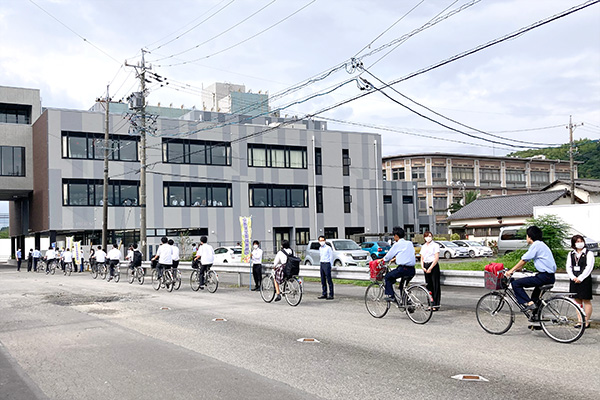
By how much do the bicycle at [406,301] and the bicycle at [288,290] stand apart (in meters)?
2.79

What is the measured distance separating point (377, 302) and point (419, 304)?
4.05 feet

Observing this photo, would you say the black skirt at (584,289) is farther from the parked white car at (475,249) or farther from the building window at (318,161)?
the building window at (318,161)

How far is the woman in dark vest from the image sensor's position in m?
9.41

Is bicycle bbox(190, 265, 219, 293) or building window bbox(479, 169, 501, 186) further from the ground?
building window bbox(479, 169, 501, 186)

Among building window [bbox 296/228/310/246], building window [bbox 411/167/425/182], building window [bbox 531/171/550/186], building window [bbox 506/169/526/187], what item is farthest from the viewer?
building window [bbox 531/171/550/186]

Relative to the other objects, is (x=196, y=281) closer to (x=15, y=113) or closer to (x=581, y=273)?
(x=581, y=273)

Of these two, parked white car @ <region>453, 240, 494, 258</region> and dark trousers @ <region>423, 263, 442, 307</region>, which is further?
parked white car @ <region>453, 240, 494, 258</region>

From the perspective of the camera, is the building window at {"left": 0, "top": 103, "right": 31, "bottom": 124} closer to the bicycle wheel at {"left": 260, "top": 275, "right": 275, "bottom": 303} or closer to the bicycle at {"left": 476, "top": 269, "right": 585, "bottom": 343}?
the bicycle wheel at {"left": 260, "top": 275, "right": 275, "bottom": 303}

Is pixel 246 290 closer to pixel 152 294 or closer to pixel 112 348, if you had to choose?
pixel 152 294

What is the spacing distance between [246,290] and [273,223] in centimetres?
3488

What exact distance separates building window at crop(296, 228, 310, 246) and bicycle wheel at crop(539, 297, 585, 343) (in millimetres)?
47736

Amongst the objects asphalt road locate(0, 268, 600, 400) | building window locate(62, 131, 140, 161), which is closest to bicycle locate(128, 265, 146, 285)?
asphalt road locate(0, 268, 600, 400)

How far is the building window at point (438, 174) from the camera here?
8838cm

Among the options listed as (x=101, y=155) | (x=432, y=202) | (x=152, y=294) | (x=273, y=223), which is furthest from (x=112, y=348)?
(x=432, y=202)
